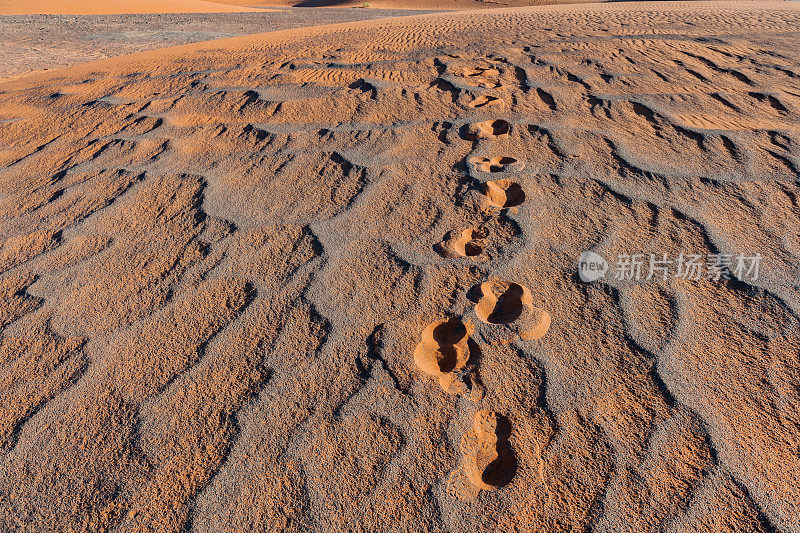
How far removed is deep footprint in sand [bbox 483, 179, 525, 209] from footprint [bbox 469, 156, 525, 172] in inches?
3.5

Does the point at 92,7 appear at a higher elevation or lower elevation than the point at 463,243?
lower

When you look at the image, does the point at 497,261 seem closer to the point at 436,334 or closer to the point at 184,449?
the point at 436,334

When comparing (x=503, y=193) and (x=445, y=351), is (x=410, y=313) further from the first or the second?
(x=503, y=193)

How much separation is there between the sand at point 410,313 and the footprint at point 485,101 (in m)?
0.01

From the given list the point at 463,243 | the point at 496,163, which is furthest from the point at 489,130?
the point at 463,243

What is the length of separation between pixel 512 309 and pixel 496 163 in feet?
2.53

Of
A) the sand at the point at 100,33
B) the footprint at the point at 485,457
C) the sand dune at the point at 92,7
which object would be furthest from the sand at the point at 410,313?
the sand dune at the point at 92,7

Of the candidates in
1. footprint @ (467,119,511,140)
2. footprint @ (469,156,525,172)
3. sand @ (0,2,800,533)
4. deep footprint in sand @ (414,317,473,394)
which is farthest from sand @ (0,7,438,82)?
deep footprint in sand @ (414,317,473,394)

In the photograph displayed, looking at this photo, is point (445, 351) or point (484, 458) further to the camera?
point (445, 351)

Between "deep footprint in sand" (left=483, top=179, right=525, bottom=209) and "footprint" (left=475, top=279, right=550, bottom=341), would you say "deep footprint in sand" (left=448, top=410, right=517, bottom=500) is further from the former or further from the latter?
"deep footprint in sand" (left=483, top=179, right=525, bottom=209)

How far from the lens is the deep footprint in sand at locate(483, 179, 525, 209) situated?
5.43 feet

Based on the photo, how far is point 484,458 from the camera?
3.22 feet

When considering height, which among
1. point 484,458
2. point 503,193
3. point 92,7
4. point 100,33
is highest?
point 503,193

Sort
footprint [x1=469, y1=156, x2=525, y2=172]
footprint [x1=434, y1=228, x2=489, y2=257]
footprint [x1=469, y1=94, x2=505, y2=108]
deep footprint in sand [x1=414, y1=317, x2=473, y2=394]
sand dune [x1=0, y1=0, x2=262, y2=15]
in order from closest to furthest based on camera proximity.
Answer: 1. deep footprint in sand [x1=414, y1=317, x2=473, y2=394]
2. footprint [x1=434, y1=228, x2=489, y2=257]
3. footprint [x1=469, y1=156, x2=525, y2=172]
4. footprint [x1=469, y1=94, x2=505, y2=108]
5. sand dune [x1=0, y1=0, x2=262, y2=15]
